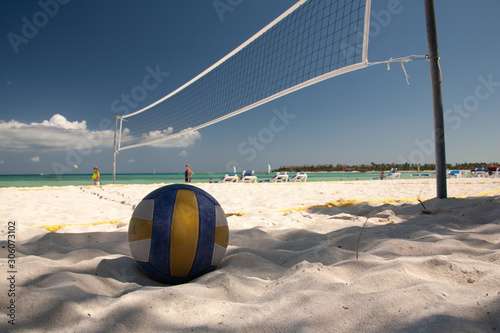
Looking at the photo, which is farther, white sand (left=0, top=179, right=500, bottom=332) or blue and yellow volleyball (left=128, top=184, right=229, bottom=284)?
blue and yellow volleyball (left=128, top=184, right=229, bottom=284)

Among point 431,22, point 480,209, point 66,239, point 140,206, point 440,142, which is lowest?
point 66,239

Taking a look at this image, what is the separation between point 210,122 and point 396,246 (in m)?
6.82

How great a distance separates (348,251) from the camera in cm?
205

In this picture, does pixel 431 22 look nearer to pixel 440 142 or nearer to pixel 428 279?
pixel 440 142

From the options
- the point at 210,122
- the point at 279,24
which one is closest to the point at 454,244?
the point at 279,24

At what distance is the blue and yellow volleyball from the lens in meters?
1.69

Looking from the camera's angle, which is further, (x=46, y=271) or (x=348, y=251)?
(x=348, y=251)

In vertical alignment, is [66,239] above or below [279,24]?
below

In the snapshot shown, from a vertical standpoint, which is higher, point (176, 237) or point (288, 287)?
point (176, 237)

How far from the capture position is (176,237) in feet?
5.57

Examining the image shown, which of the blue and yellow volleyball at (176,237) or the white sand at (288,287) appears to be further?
the blue and yellow volleyball at (176,237)

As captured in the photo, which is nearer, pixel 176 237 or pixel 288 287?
pixel 288 287

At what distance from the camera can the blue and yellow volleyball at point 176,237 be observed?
1.69 m

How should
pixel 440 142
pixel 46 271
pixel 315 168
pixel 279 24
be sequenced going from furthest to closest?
pixel 315 168 → pixel 279 24 → pixel 440 142 → pixel 46 271
